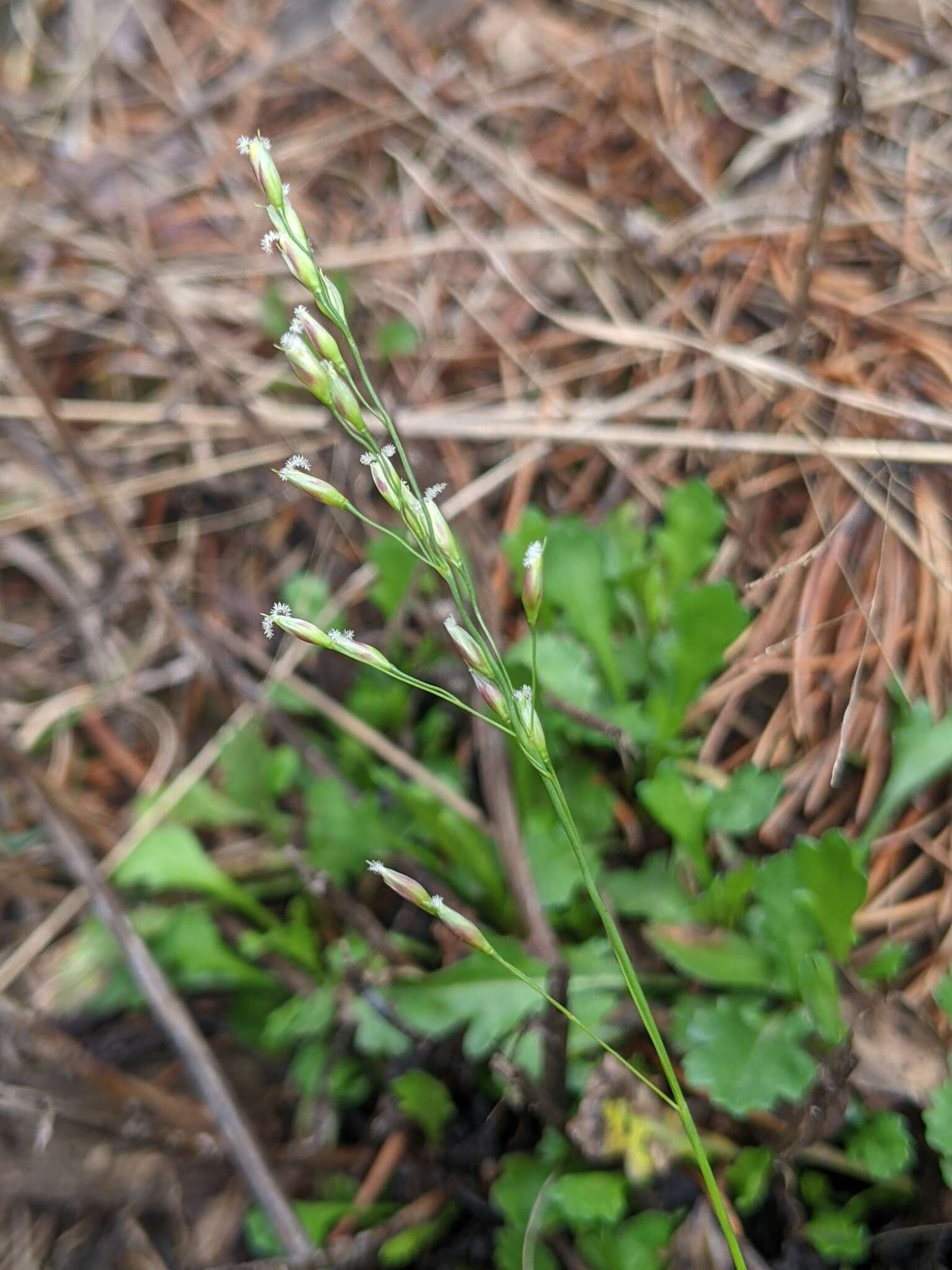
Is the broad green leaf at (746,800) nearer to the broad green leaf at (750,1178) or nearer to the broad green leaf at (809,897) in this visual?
the broad green leaf at (809,897)

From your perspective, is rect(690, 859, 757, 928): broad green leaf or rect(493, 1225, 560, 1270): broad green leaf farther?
rect(690, 859, 757, 928): broad green leaf

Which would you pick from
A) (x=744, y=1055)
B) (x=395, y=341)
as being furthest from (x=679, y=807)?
(x=395, y=341)

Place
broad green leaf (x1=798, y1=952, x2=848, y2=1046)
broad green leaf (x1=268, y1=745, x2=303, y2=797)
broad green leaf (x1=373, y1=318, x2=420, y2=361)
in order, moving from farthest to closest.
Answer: broad green leaf (x1=373, y1=318, x2=420, y2=361), broad green leaf (x1=268, y1=745, x2=303, y2=797), broad green leaf (x1=798, y1=952, x2=848, y2=1046)

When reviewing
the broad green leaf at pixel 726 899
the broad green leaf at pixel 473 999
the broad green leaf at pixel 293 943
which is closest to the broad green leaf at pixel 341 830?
the broad green leaf at pixel 293 943

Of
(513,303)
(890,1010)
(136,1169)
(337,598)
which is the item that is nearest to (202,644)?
(337,598)

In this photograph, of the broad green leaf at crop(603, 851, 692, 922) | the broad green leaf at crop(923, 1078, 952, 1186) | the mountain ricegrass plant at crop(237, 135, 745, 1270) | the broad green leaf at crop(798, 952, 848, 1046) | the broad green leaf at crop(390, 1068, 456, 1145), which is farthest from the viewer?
the broad green leaf at crop(603, 851, 692, 922)

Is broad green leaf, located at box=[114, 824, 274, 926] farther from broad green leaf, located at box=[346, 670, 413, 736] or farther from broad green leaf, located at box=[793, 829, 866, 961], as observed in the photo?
broad green leaf, located at box=[793, 829, 866, 961]

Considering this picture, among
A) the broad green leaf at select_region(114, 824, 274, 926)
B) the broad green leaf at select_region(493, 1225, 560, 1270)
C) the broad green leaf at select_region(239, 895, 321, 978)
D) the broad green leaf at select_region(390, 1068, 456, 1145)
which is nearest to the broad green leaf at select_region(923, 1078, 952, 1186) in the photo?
the broad green leaf at select_region(493, 1225, 560, 1270)

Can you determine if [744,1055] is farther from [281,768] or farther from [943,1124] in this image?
[281,768]
